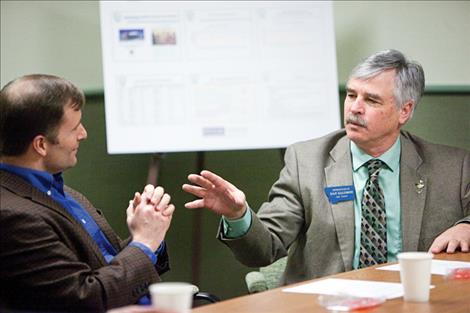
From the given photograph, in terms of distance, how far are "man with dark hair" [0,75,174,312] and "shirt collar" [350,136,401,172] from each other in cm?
107

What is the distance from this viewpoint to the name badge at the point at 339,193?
3.23m

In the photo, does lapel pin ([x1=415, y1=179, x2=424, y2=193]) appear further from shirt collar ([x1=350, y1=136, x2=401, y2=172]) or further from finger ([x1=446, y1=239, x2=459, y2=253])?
finger ([x1=446, y1=239, x2=459, y2=253])

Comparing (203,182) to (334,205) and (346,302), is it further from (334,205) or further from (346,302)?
(346,302)

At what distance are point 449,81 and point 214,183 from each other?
2.80 meters

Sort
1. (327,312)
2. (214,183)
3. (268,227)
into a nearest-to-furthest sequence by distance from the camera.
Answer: (327,312), (214,183), (268,227)

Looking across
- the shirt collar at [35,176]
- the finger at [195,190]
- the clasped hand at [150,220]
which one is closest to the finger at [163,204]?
the clasped hand at [150,220]

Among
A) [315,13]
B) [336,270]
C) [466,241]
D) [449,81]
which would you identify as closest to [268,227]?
[336,270]

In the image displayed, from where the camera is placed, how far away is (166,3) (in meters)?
4.66

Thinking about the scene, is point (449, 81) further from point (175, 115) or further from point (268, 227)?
point (268, 227)

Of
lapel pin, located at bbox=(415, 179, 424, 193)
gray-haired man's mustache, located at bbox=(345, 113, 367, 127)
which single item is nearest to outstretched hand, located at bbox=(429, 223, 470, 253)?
lapel pin, located at bbox=(415, 179, 424, 193)

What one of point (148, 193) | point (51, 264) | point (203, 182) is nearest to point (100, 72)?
point (203, 182)

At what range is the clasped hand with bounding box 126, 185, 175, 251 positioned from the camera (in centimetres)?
245

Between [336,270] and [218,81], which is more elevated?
[218,81]

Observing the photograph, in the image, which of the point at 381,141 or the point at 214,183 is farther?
the point at 381,141
